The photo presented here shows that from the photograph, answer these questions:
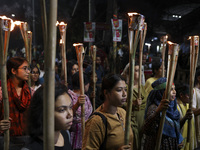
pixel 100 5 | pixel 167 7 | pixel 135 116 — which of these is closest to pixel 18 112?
pixel 135 116

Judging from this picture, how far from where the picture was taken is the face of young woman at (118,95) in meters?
2.01

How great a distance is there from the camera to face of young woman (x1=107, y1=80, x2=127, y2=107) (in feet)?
6.59

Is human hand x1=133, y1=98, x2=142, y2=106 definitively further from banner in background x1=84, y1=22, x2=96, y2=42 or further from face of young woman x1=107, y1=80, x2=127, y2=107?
banner in background x1=84, y1=22, x2=96, y2=42

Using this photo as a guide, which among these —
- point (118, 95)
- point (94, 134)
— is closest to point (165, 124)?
point (118, 95)

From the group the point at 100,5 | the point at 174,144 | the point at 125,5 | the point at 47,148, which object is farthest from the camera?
the point at 100,5

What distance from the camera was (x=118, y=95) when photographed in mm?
2031

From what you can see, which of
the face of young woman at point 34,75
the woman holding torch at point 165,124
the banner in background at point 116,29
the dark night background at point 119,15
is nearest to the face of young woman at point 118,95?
the woman holding torch at point 165,124

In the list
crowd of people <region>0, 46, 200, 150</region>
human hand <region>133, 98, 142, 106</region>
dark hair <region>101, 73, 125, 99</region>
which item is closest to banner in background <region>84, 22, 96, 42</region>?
crowd of people <region>0, 46, 200, 150</region>

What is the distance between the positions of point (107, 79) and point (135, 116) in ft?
5.24

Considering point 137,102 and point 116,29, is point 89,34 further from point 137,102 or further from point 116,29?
point 137,102

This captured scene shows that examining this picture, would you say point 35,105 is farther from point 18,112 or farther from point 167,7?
point 167,7

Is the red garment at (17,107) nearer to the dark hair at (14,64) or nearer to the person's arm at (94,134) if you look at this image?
the dark hair at (14,64)

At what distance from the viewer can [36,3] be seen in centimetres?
1103

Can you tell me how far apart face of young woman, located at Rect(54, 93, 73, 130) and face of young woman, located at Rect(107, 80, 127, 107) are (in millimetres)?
689
